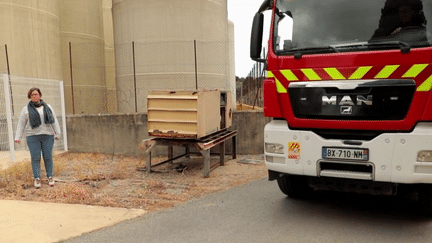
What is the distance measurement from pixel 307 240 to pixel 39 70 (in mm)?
10857

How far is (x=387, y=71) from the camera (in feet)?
12.1

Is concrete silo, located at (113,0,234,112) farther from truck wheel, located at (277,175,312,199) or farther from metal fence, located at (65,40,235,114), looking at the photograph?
truck wheel, located at (277,175,312,199)

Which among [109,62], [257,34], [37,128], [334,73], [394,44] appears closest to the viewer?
[394,44]

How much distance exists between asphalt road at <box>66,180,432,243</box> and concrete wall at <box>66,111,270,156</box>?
13.7 ft

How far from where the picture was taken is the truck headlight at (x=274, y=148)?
13.9ft

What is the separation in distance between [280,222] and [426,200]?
5.79 feet

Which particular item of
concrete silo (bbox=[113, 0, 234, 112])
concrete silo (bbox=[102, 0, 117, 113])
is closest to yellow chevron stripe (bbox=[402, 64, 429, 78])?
concrete silo (bbox=[113, 0, 234, 112])

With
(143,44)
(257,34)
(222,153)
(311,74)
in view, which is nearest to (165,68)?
(143,44)

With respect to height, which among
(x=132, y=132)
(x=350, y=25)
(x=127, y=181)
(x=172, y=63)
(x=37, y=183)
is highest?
(x=172, y=63)

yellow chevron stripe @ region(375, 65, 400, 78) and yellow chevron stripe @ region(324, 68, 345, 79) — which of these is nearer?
yellow chevron stripe @ region(375, 65, 400, 78)

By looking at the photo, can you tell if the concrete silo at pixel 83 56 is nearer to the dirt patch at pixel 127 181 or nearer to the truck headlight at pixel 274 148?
the dirt patch at pixel 127 181

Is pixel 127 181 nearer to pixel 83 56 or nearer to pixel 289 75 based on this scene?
pixel 289 75

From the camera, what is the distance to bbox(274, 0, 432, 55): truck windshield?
3686 mm

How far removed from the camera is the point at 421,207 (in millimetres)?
4199
